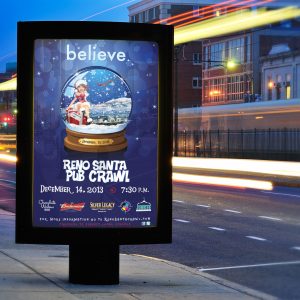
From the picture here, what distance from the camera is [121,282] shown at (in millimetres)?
7961

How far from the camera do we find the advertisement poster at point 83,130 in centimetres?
709

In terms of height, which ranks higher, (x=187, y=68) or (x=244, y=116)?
(x=187, y=68)

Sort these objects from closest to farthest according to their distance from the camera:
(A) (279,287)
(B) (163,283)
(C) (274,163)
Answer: (B) (163,283)
(A) (279,287)
(C) (274,163)

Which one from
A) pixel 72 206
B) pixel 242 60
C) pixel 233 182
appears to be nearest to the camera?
pixel 72 206

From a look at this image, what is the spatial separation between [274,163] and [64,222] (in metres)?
29.0

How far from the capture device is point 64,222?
7.09m

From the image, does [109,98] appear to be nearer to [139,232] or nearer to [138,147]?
[138,147]

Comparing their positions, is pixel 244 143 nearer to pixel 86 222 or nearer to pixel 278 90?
pixel 278 90

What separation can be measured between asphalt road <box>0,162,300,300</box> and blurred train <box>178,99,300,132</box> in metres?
22.1

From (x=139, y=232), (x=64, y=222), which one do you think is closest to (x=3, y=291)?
(x=64, y=222)

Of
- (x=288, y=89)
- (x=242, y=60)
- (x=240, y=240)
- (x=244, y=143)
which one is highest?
(x=242, y=60)

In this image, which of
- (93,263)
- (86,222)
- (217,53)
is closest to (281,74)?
(217,53)

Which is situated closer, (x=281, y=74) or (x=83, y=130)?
(x=83, y=130)

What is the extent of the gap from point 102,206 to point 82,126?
834 millimetres
